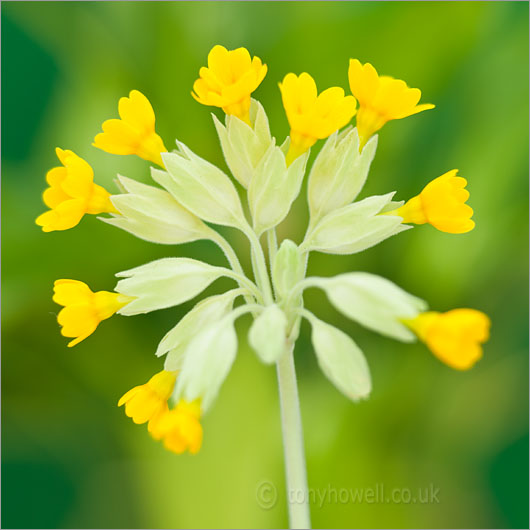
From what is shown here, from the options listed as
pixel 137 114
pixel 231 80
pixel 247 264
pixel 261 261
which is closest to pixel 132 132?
pixel 137 114

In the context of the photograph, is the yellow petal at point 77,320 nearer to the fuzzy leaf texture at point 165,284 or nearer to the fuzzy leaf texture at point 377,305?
the fuzzy leaf texture at point 165,284

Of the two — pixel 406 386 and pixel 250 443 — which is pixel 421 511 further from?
pixel 250 443

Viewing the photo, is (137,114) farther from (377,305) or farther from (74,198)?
(377,305)

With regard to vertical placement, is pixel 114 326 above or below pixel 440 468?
above

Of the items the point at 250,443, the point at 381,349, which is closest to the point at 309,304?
the point at 381,349

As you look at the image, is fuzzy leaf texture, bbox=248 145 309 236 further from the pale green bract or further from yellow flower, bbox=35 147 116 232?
yellow flower, bbox=35 147 116 232

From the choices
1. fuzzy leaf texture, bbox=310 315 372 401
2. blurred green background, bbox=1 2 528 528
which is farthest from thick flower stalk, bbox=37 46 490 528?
blurred green background, bbox=1 2 528 528
